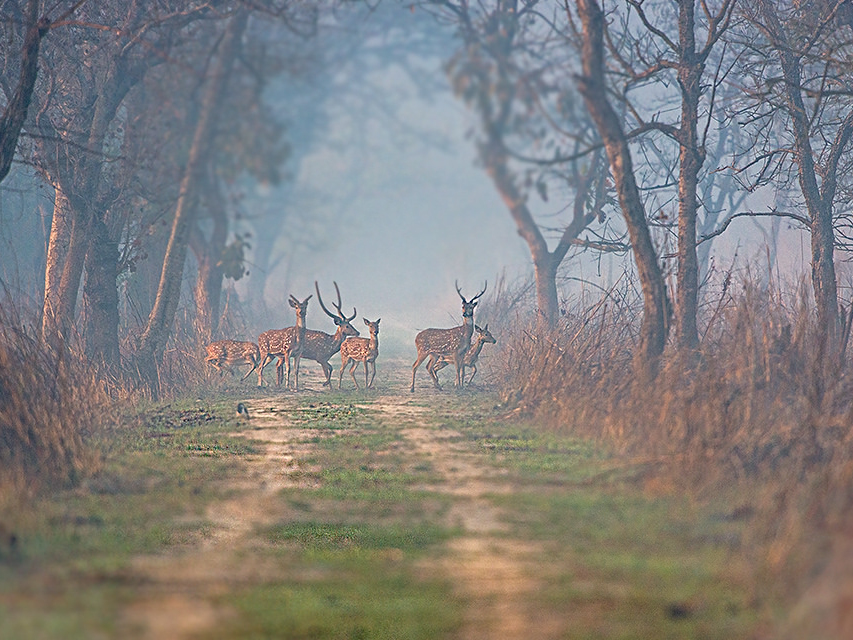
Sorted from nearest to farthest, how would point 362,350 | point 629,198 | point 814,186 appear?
point 629,198 → point 814,186 → point 362,350

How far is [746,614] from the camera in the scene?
3824 mm

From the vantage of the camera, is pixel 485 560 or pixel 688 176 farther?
pixel 688 176

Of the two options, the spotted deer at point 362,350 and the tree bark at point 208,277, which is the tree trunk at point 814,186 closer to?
the spotted deer at point 362,350

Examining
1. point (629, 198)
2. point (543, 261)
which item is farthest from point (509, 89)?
point (543, 261)

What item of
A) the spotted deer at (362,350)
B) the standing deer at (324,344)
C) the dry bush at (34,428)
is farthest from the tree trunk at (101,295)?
the dry bush at (34,428)

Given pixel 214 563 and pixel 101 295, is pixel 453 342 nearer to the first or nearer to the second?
pixel 101 295

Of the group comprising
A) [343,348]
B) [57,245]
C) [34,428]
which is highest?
[57,245]

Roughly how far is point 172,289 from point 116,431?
5228 mm

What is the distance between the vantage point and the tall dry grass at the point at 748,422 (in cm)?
410

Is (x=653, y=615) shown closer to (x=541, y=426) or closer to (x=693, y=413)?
(x=693, y=413)

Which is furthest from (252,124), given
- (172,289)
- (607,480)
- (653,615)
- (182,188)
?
(653,615)

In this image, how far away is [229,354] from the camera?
14.4m

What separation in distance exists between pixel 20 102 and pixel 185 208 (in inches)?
250

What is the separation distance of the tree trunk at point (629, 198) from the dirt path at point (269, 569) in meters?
2.16
